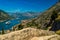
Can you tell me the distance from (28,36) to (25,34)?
431 mm

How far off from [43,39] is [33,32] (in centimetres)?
194

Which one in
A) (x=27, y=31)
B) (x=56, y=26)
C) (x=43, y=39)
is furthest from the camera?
(x=56, y=26)

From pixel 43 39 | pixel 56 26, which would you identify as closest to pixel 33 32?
pixel 43 39

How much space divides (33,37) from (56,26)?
9683 cm

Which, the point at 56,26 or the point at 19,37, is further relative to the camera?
the point at 56,26

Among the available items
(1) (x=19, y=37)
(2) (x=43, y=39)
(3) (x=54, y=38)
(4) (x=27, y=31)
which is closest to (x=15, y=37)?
(1) (x=19, y=37)

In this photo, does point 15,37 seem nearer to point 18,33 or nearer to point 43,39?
point 18,33

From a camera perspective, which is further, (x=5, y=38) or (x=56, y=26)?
(x=56, y=26)

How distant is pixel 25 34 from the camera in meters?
19.3

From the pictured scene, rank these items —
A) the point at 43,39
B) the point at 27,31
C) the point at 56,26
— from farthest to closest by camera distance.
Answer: the point at 56,26, the point at 27,31, the point at 43,39

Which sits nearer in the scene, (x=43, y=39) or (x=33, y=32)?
(x=43, y=39)

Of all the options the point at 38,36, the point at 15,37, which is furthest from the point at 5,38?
the point at 38,36

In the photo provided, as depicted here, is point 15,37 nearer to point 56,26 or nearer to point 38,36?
point 38,36

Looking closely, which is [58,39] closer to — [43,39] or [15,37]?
[43,39]
